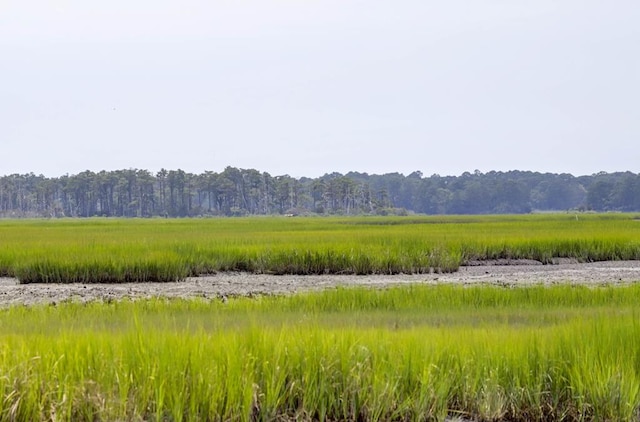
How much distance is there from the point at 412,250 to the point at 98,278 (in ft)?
28.6

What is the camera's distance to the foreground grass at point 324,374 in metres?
5.87

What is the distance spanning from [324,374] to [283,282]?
12075 millimetres

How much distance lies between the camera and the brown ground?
1539cm

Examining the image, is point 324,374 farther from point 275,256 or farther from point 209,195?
point 209,195

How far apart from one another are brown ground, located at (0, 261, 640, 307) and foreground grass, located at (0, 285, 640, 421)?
7919mm

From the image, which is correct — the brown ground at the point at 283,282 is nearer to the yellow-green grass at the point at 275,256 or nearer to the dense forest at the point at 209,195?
the yellow-green grass at the point at 275,256

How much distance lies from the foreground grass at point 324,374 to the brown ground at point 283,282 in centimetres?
792

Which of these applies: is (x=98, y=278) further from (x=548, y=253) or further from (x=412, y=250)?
(x=548, y=253)

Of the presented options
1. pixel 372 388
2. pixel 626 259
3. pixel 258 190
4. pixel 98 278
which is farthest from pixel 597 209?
pixel 372 388

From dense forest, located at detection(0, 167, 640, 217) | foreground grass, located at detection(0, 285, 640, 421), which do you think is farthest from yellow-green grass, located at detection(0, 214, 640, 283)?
dense forest, located at detection(0, 167, 640, 217)

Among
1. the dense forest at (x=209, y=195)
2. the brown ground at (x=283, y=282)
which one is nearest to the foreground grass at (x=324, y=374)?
the brown ground at (x=283, y=282)

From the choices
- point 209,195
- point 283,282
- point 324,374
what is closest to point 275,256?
point 283,282

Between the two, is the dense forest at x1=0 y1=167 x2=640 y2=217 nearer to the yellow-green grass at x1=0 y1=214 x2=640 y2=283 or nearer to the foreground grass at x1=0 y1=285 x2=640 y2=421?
the yellow-green grass at x1=0 y1=214 x2=640 y2=283

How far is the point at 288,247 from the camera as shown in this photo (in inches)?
871
